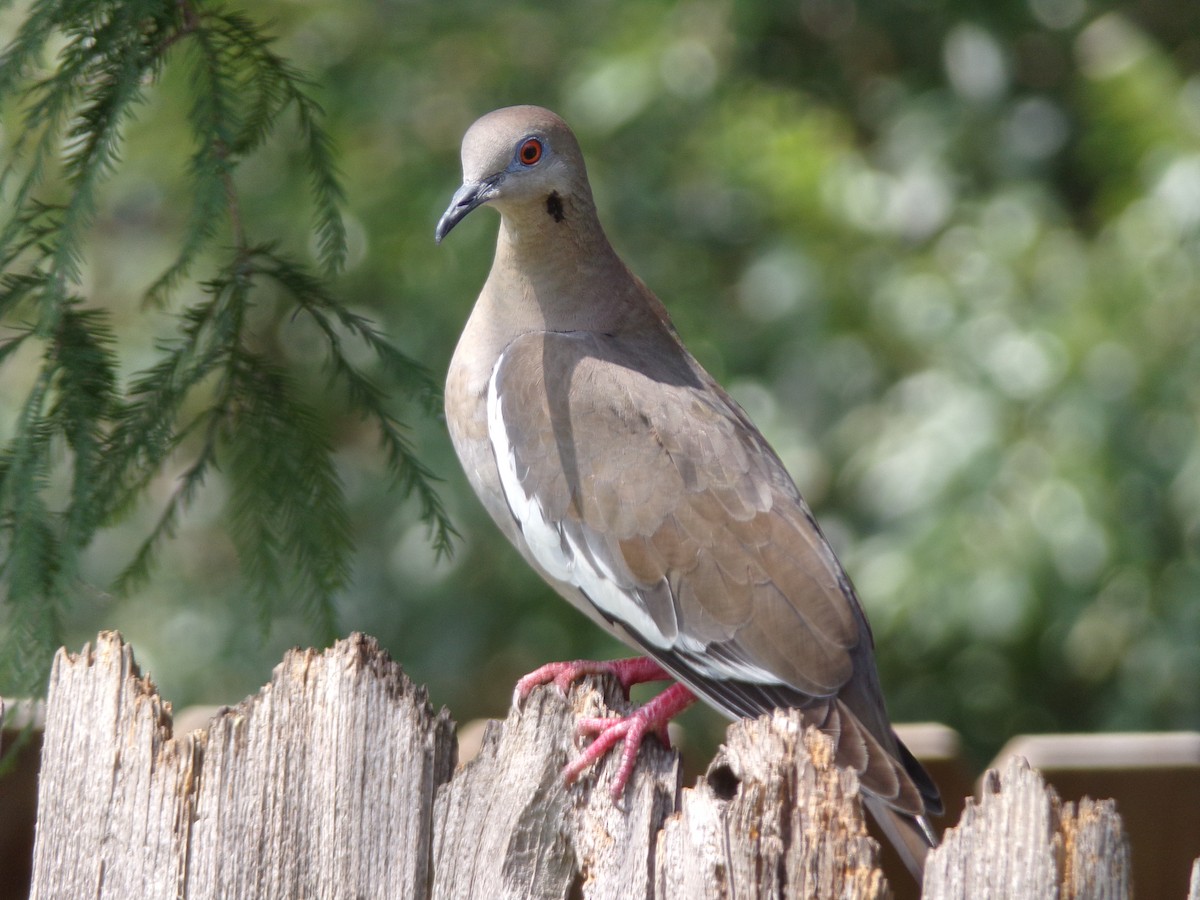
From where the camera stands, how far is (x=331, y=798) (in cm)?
171

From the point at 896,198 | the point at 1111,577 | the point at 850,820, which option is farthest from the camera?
the point at 896,198

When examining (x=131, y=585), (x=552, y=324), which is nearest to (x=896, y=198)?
(x=552, y=324)

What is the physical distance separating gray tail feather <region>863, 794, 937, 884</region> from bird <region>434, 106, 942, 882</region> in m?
0.11

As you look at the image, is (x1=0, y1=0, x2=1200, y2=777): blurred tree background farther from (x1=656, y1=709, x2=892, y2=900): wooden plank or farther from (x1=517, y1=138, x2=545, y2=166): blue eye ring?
(x1=656, y1=709, x2=892, y2=900): wooden plank

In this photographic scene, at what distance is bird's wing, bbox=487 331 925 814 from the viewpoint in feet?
8.13

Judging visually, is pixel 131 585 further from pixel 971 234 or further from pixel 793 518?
pixel 971 234

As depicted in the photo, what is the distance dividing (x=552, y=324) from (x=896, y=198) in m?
2.10

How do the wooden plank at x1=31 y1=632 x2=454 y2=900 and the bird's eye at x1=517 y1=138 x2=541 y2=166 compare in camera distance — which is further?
the bird's eye at x1=517 y1=138 x2=541 y2=166

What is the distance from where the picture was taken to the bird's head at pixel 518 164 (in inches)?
108

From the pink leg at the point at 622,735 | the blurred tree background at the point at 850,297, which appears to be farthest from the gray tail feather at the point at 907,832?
the blurred tree background at the point at 850,297

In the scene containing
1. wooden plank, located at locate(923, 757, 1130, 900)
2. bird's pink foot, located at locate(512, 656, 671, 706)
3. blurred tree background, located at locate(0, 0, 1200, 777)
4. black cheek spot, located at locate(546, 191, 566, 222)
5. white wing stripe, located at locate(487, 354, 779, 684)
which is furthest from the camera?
blurred tree background, located at locate(0, 0, 1200, 777)

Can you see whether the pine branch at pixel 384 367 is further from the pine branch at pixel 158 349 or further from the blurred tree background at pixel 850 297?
the blurred tree background at pixel 850 297

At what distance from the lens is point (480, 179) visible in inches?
108

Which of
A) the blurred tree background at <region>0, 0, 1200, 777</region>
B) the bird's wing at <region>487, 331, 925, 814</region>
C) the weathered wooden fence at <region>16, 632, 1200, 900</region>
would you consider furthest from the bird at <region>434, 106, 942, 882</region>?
the blurred tree background at <region>0, 0, 1200, 777</region>
